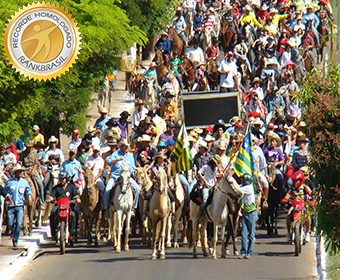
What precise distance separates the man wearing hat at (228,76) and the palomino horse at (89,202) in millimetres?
11469

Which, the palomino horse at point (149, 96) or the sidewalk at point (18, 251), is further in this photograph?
the palomino horse at point (149, 96)

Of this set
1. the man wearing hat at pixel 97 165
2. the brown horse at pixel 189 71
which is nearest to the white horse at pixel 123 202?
the man wearing hat at pixel 97 165

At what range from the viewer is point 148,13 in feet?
121

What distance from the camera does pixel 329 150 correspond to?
46.6 ft

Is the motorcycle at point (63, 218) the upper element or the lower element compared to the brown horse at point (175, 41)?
lower

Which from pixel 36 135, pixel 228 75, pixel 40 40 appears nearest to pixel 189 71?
pixel 228 75

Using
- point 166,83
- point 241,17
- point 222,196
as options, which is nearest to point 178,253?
point 222,196

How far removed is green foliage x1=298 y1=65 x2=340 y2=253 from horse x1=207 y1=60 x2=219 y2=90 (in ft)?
60.7

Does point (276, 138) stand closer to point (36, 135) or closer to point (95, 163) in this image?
point (95, 163)

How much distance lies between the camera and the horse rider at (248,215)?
1838 cm

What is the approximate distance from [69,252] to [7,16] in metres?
6.02

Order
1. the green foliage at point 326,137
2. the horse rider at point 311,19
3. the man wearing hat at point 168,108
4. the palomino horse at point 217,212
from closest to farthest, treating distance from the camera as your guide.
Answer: the green foliage at point 326,137, the palomino horse at point 217,212, the man wearing hat at point 168,108, the horse rider at point 311,19

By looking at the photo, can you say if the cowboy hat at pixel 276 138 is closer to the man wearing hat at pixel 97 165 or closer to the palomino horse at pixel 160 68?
the man wearing hat at pixel 97 165

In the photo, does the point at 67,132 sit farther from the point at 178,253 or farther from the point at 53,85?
the point at 178,253
